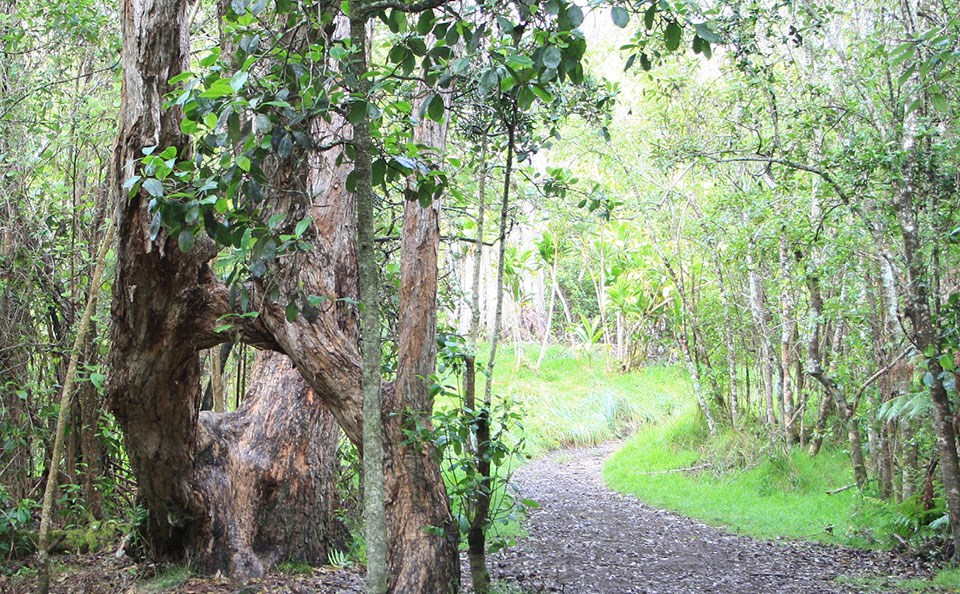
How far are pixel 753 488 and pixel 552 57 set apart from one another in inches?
310

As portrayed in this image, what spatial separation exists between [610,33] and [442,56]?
→ 446 inches

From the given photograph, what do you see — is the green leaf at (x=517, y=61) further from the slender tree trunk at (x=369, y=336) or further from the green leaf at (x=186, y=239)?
the green leaf at (x=186, y=239)

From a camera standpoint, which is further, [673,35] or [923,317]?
[923,317]

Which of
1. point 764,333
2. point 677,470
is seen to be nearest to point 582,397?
point 677,470

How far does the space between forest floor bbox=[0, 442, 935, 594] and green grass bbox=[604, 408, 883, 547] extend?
1.13ft

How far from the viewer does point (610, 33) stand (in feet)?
43.4

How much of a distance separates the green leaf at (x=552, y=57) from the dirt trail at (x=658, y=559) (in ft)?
12.9

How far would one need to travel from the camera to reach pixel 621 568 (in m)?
6.30

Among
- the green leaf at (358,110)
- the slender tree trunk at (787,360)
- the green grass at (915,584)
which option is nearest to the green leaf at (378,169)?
the green leaf at (358,110)

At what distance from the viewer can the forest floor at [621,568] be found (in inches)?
199

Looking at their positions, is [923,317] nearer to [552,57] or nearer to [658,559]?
[658,559]

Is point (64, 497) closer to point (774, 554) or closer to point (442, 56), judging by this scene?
point (442, 56)

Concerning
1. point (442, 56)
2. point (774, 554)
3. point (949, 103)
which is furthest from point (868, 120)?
point (442, 56)

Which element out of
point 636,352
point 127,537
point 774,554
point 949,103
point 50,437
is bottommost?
point 774,554
